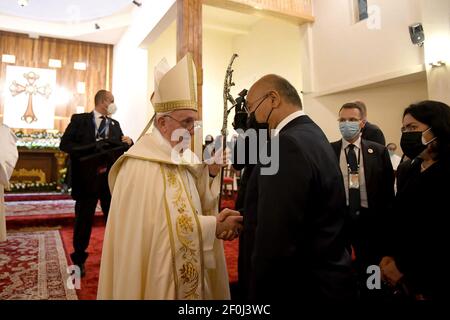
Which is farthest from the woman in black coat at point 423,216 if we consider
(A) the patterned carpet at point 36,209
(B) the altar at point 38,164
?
(B) the altar at point 38,164

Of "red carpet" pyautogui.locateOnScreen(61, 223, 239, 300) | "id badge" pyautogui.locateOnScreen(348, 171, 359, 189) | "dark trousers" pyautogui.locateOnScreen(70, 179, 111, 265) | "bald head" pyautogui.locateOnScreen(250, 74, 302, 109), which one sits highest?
"bald head" pyautogui.locateOnScreen(250, 74, 302, 109)

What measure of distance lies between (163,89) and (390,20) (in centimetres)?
508

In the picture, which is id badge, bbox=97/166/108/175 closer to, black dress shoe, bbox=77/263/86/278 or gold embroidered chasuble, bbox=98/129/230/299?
black dress shoe, bbox=77/263/86/278

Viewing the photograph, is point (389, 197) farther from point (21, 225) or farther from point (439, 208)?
point (21, 225)

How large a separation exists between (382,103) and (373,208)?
4502 mm

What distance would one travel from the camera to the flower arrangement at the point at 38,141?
28.4 feet

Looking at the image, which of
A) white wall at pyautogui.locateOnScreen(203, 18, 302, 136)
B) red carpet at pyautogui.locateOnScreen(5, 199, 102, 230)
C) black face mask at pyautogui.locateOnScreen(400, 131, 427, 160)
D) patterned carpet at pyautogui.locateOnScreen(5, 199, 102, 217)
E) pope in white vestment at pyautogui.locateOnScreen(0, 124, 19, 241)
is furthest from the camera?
white wall at pyautogui.locateOnScreen(203, 18, 302, 136)

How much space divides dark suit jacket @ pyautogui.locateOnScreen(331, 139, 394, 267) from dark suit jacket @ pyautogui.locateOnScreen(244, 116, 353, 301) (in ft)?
3.90

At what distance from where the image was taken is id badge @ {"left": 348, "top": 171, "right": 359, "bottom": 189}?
2.47 m

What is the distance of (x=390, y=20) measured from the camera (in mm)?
5293

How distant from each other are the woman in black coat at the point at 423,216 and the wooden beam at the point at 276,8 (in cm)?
470

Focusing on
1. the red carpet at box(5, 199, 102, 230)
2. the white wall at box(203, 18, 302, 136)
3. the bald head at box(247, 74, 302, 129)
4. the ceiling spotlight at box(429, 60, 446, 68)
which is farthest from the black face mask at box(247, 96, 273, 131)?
the white wall at box(203, 18, 302, 136)

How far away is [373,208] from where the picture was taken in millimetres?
2387

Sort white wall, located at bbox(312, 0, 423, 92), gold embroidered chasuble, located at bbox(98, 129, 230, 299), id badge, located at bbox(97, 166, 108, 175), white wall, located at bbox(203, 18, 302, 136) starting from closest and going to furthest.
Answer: gold embroidered chasuble, located at bbox(98, 129, 230, 299), id badge, located at bbox(97, 166, 108, 175), white wall, located at bbox(312, 0, 423, 92), white wall, located at bbox(203, 18, 302, 136)
